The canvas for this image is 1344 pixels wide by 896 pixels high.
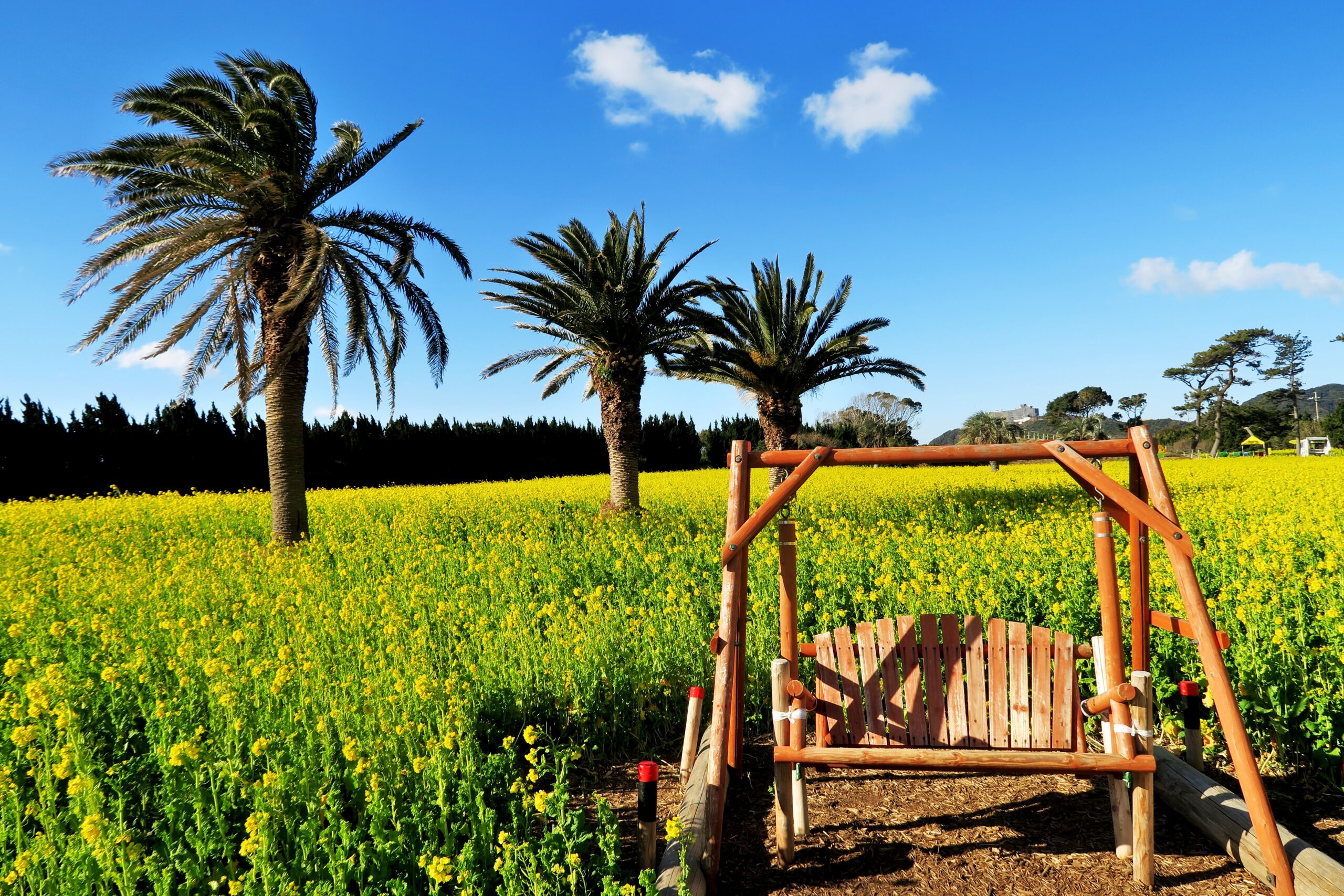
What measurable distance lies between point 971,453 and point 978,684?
1183 mm

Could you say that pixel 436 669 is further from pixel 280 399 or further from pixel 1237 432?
pixel 1237 432

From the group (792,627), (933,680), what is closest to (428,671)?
(792,627)

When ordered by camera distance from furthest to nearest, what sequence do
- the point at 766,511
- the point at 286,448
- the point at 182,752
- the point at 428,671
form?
1. the point at 286,448
2. the point at 428,671
3. the point at 766,511
4. the point at 182,752

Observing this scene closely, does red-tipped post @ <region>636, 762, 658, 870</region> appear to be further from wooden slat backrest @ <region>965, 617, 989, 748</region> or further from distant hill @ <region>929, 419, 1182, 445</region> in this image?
distant hill @ <region>929, 419, 1182, 445</region>

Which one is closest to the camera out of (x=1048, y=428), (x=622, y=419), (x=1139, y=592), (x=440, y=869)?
(x=440, y=869)

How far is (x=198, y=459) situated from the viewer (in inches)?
1018

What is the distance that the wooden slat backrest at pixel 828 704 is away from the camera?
351 centimetres

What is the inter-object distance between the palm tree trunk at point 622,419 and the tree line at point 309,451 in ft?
41.8

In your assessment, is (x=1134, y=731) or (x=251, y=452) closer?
(x=1134, y=731)

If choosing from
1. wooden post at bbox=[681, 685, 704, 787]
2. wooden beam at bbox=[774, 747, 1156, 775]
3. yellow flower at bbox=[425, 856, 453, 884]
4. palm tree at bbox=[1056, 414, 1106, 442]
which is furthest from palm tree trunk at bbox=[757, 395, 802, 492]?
palm tree at bbox=[1056, 414, 1106, 442]

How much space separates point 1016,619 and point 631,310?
10.8 metres

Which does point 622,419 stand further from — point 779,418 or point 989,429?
point 989,429

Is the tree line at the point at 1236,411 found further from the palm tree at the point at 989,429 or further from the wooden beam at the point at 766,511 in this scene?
the wooden beam at the point at 766,511

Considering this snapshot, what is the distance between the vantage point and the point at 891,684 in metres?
3.62
